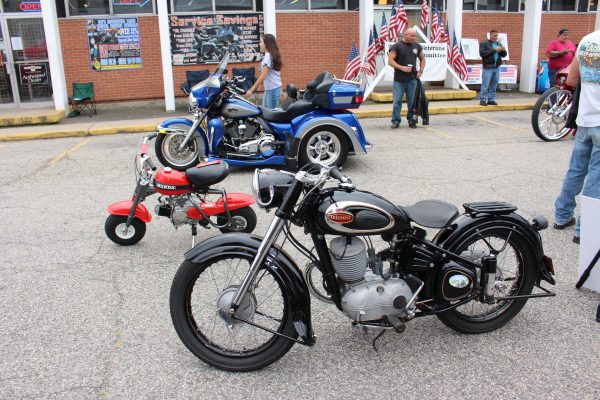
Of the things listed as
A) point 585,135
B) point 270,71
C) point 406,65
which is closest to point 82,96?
point 270,71

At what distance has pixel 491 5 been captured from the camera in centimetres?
1650

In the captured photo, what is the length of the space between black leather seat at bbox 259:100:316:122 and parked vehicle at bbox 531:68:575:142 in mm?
4145

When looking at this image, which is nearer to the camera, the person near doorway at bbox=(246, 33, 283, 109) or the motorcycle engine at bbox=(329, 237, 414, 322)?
the motorcycle engine at bbox=(329, 237, 414, 322)

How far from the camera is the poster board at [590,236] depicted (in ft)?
12.6

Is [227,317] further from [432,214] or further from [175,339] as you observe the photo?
[432,214]

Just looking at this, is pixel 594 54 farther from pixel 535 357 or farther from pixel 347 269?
pixel 347 269

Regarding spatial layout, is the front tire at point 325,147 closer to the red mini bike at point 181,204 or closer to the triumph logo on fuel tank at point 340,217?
the red mini bike at point 181,204

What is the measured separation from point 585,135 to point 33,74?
13.4 meters

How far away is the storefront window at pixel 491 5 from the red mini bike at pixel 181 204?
13.8 meters

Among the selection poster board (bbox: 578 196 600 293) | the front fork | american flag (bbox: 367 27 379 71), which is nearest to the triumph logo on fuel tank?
the front fork

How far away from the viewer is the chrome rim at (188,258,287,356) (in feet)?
10.5

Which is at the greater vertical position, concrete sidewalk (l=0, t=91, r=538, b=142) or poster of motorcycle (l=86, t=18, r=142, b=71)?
poster of motorcycle (l=86, t=18, r=142, b=71)

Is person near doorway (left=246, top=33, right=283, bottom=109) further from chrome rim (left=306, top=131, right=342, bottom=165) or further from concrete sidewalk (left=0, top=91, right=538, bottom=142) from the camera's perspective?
concrete sidewalk (left=0, top=91, right=538, bottom=142)

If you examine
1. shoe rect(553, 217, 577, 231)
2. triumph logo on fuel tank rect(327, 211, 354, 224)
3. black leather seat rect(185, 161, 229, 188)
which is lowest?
shoe rect(553, 217, 577, 231)
